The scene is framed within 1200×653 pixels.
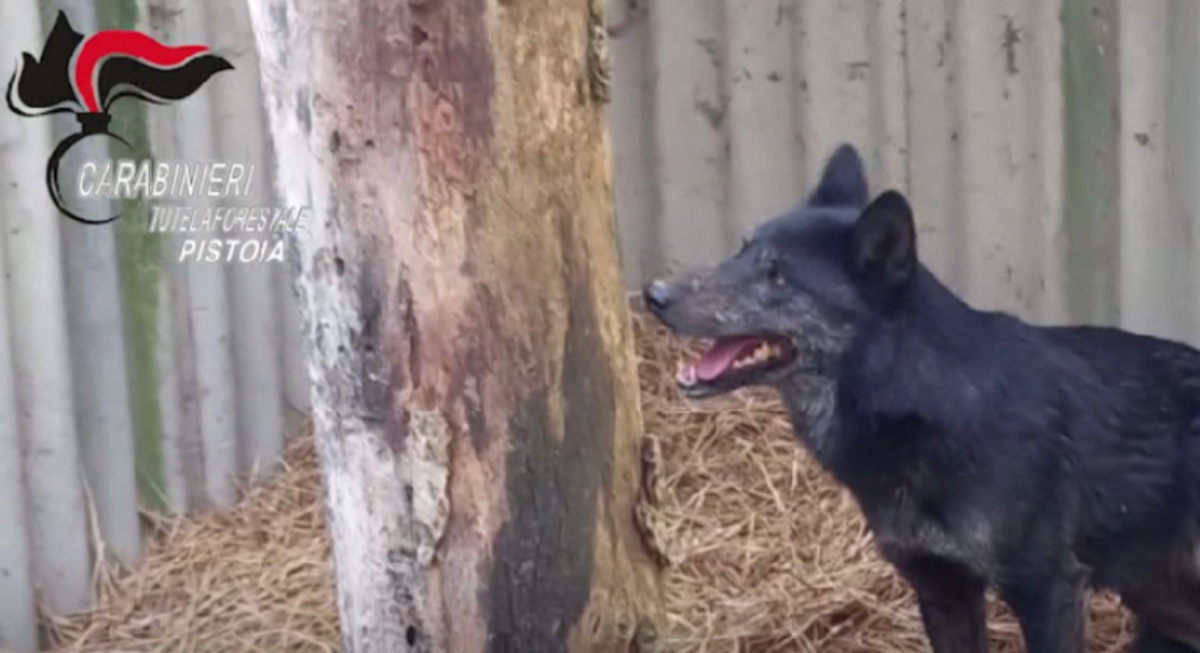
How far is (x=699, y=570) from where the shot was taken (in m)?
5.43

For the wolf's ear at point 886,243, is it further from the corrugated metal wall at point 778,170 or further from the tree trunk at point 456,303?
the corrugated metal wall at point 778,170

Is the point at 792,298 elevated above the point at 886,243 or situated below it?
below

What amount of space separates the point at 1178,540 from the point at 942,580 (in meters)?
0.57

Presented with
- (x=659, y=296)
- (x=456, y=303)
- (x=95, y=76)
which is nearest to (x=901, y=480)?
(x=659, y=296)

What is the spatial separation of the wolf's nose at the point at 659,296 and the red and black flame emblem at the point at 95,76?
5.45ft

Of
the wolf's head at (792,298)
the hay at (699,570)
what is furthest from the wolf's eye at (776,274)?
the hay at (699,570)

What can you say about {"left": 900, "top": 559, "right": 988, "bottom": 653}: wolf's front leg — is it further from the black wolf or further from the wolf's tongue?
the wolf's tongue

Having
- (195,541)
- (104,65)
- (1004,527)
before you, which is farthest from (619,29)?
(1004,527)

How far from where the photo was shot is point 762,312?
4352 mm

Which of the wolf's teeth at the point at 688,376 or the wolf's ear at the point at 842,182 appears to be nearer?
the wolf's teeth at the point at 688,376

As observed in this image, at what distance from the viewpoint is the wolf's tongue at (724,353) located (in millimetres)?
4359

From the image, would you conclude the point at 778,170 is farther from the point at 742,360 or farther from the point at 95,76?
the point at 95,76

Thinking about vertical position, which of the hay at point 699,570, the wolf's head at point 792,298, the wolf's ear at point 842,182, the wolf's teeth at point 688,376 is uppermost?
the wolf's ear at point 842,182

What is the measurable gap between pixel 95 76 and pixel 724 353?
1.95 m
